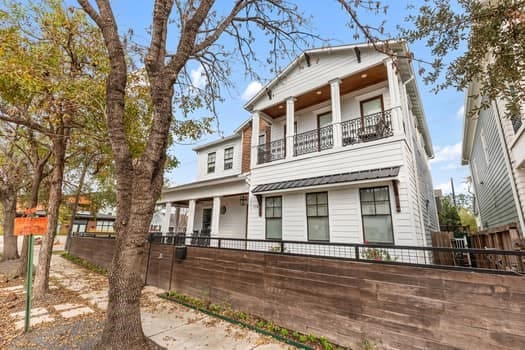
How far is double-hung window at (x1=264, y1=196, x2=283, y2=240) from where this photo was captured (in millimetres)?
7684

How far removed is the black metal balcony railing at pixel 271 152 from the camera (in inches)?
346

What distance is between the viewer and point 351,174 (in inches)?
247

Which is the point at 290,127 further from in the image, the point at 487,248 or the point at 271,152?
the point at 487,248

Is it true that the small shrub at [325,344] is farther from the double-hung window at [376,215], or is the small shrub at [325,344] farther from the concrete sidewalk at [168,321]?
the double-hung window at [376,215]

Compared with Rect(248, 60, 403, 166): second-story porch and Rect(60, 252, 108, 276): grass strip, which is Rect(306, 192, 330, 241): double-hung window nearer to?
Rect(248, 60, 403, 166): second-story porch

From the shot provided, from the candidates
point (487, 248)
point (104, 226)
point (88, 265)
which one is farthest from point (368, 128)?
point (104, 226)

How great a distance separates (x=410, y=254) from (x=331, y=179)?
253cm

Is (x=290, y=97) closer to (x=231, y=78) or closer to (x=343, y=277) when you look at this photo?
(x=231, y=78)

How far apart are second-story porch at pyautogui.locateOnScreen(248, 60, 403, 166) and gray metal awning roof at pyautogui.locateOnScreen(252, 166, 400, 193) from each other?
917 mm

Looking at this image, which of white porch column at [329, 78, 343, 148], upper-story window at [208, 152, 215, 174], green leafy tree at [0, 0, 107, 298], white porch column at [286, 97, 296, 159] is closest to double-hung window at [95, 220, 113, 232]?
upper-story window at [208, 152, 215, 174]

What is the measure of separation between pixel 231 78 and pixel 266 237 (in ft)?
16.6

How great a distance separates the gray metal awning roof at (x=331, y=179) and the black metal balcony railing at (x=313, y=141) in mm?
1217

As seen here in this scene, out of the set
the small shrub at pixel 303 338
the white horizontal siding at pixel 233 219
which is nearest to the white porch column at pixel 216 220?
the white horizontal siding at pixel 233 219

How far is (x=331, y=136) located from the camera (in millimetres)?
7570
